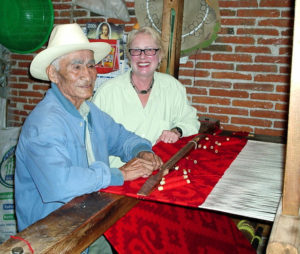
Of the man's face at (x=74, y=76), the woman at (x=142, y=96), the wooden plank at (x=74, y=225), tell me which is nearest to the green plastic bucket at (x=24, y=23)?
the woman at (x=142, y=96)

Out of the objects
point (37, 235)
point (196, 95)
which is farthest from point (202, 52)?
point (37, 235)

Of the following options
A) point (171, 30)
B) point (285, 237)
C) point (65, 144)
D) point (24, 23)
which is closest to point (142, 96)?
point (171, 30)

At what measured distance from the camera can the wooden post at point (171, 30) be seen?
106 inches

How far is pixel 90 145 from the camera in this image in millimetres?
1635

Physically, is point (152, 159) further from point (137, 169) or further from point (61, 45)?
point (61, 45)

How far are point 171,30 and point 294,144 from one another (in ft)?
6.39

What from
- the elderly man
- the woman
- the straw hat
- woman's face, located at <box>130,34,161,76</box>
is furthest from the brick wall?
the elderly man

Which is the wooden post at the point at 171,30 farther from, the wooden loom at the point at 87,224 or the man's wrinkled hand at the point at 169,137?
the wooden loom at the point at 87,224

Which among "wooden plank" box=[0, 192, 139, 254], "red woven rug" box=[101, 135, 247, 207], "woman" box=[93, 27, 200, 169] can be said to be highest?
"woman" box=[93, 27, 200, 169]

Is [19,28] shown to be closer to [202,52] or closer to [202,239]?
[202,52]

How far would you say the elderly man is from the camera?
4.15 feet

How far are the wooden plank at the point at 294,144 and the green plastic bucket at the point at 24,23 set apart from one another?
9.25 feet

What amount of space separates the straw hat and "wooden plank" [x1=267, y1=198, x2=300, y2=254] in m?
2.48

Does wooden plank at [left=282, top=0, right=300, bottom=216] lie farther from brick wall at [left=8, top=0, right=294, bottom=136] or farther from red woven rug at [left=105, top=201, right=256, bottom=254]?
brick wall at [left=8, top=0, right=294, bottom=136]
